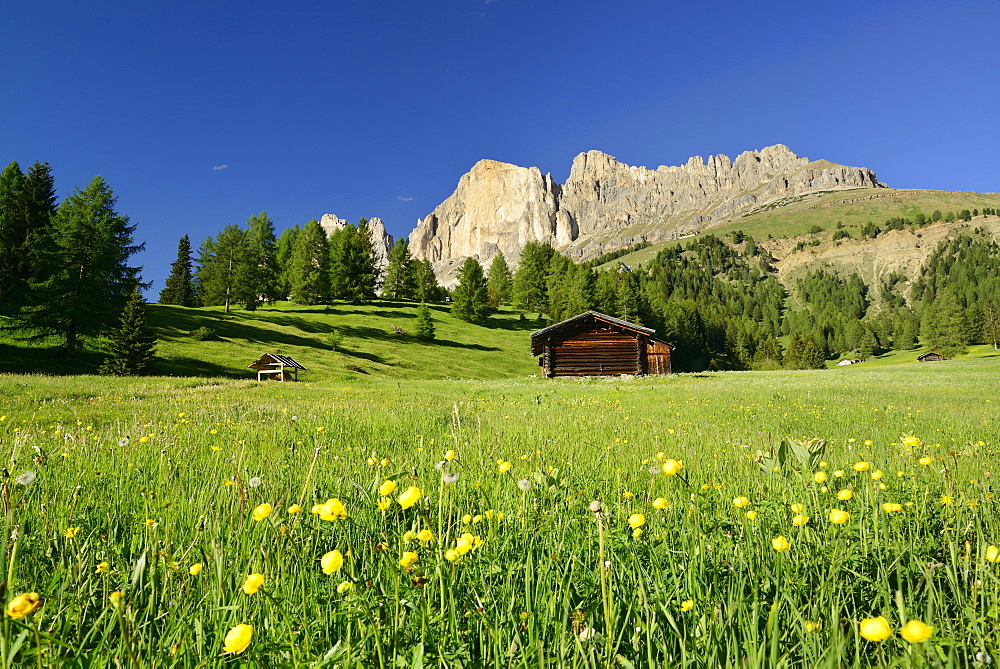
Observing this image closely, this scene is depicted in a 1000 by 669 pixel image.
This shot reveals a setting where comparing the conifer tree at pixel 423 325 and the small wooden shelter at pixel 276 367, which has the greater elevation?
the conifer tree at pixel 423 325

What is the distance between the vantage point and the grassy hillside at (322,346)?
33.1 meters

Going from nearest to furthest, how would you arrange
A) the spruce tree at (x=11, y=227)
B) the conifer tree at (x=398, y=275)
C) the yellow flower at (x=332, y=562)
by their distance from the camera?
the yellow flower at (x=332, y=562) < the spruce tree at (x=11, y=227) < the conifer tree at (x=398, y=275)

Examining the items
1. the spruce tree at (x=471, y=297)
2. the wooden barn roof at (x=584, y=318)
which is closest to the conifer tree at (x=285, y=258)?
the spruce tree at (x=471, y=297)

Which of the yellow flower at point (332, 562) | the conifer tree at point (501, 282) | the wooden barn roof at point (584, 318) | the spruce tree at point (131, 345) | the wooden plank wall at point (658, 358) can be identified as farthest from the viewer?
the conifer tree at point (501, 282)

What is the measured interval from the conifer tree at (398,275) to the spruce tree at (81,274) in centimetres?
4360

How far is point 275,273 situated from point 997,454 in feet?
224

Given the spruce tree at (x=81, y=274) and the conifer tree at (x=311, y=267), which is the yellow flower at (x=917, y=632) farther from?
the conifer tree at (x=311, y=267)

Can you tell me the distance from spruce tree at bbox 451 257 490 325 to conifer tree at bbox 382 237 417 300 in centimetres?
1127

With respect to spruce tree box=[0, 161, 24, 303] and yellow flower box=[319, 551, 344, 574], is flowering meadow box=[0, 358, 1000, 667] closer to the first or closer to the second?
yellow flower box=[319, 551, 344, 574]

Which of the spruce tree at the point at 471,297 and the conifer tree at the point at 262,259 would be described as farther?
the spruce tree at the point at 471,297

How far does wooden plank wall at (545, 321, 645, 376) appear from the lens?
38.8m

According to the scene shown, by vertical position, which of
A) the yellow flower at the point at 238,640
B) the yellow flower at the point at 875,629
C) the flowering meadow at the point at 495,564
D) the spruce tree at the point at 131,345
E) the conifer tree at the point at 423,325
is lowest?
the flowering meadow at the point at 495,564

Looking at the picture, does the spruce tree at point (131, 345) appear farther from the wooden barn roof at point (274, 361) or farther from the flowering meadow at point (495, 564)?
the flowering meadow at point (495, 564)

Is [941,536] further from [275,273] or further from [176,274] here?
[176,274]
